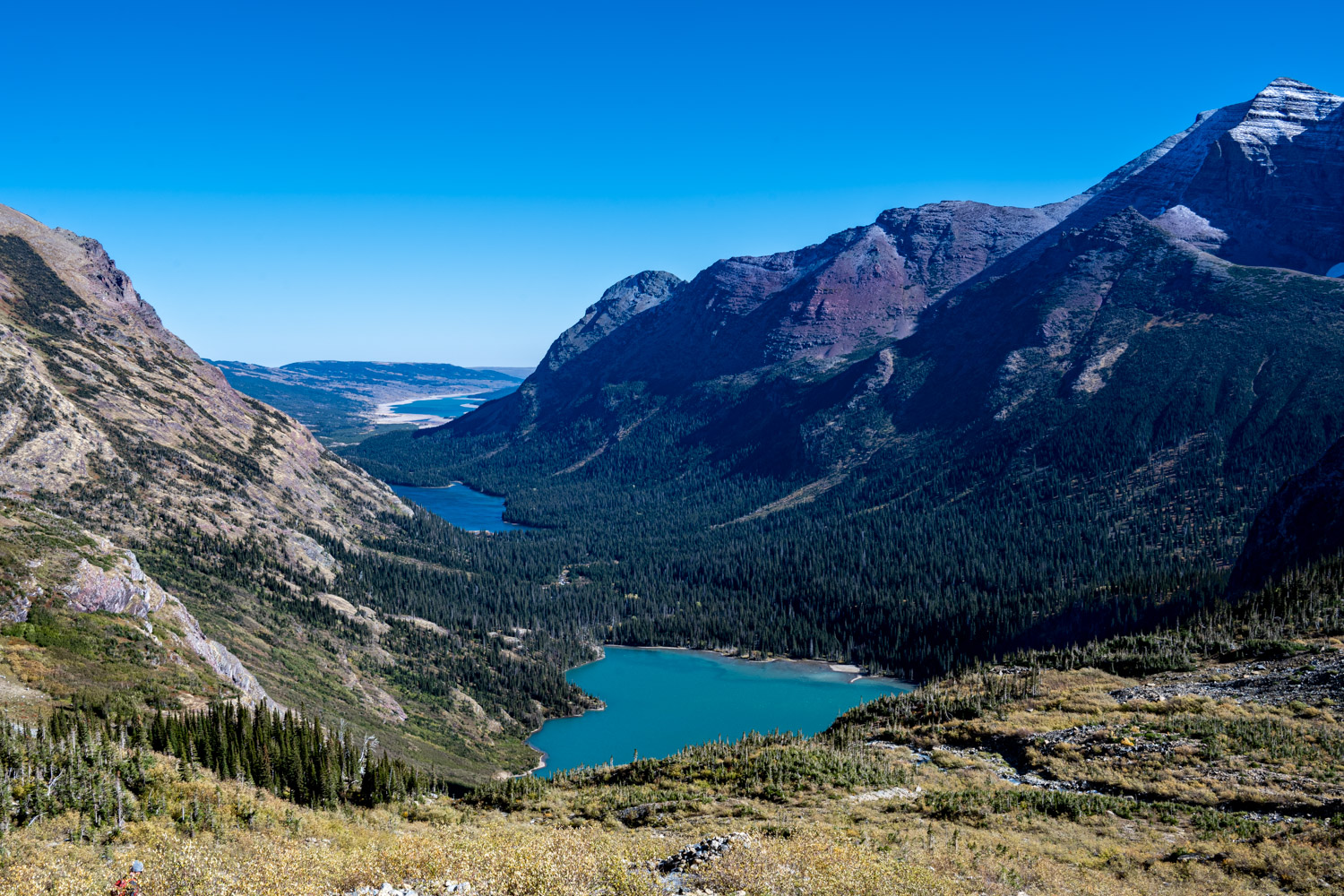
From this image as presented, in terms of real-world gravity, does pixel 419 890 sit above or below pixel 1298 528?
below

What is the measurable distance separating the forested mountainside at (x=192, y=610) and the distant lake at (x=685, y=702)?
772 cm

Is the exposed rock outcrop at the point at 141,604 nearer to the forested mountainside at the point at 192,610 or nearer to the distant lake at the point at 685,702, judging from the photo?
the forested mountainside at the point at 192,610

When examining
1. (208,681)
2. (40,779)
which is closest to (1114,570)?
(208,681)

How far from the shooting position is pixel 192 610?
4604 inches

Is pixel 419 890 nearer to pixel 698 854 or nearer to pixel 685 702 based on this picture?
pixel 698 854

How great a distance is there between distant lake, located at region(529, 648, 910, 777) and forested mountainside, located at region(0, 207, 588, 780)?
25.3 ft

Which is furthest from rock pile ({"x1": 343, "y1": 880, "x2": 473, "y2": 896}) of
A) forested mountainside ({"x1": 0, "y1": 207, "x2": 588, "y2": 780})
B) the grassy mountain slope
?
forested mountainside ({"x1": 0, "y1": 207, "x2": 588, "y2": 780})

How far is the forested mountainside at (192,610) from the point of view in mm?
74125

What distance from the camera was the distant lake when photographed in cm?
14038

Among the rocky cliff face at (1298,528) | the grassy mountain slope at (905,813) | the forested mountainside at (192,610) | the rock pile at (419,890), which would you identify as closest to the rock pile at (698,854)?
the grassy mountain slope at (905,813)

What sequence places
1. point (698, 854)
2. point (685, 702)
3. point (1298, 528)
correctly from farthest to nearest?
point (685, 702)
point (1298, 528)
point (698, 854)

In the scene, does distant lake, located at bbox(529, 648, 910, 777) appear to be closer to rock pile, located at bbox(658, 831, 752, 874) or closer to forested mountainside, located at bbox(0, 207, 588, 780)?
forested mountainside, located at bbox(0, 207, 588, 780)

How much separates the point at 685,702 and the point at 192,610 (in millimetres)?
87801

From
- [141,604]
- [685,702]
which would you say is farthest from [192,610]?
[685,702]
